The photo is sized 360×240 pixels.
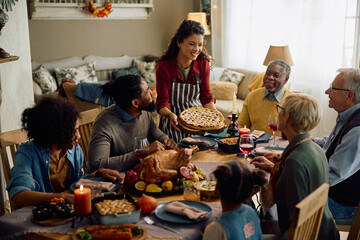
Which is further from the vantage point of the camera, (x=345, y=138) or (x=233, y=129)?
(x=233, y=129)

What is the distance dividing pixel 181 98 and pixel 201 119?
1.72ft

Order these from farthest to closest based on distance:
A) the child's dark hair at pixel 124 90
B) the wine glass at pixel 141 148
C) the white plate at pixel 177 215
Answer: the child's dark hair at pixel 124 90 < the wine glass at pixel 141 148 < the white plate at pixel 177 215

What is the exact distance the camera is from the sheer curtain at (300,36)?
16.1 ft

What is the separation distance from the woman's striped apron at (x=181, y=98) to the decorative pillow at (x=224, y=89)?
9.30 feet

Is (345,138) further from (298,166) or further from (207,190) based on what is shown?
(207,190)

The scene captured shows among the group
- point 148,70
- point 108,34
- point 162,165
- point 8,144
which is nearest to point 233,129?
point 162,165

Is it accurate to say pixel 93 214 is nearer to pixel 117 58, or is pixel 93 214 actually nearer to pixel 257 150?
pixel 257 150

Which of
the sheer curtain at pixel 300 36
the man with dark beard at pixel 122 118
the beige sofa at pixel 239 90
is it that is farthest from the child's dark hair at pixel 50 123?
the sheer curtain at pixel 300 36

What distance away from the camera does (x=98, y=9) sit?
253 inches

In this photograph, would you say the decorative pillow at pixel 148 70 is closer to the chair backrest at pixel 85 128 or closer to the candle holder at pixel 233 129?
the chair backrest at pixel 85 128

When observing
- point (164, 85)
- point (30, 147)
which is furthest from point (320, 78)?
point (30, 147)

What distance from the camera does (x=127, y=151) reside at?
2447 mm

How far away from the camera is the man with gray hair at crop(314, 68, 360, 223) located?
7.06 feet

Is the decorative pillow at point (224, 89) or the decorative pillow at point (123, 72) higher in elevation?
the decorative pillow at point (123, 72)
